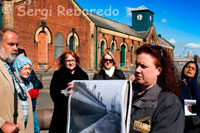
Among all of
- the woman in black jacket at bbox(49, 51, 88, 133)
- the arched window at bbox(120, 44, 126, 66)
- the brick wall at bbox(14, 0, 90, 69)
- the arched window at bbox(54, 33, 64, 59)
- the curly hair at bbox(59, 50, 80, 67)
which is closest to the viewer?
the woman in black jacket at bbox(49, 51, 88, 133)

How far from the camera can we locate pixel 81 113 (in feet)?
6.57

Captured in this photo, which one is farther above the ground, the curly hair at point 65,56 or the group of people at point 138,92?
the curly hair at point 65,56

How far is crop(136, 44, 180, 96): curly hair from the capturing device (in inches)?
70.9

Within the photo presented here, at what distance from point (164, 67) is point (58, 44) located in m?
19.9

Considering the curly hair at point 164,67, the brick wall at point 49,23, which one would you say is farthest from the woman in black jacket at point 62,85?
the brick wall at point 49,23

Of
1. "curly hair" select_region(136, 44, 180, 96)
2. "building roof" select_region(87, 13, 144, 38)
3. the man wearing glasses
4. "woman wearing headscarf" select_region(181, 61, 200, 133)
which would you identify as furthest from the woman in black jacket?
"building roof" select_region(87, 13, 144, 38)

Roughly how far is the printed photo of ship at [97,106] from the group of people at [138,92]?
0.46ft

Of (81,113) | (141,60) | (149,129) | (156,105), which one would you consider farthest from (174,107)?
(81,113)

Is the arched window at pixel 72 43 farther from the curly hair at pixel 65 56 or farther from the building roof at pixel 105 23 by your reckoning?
the curly hair at pixel 65 56

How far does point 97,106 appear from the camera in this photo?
1.89 metres

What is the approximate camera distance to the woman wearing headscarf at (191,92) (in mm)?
3434

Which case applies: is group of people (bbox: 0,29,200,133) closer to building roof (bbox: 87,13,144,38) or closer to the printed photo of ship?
the printed photo of ship

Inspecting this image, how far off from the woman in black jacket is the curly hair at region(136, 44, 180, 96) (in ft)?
6.95

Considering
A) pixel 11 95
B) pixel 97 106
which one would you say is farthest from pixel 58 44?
pixel 97 106
